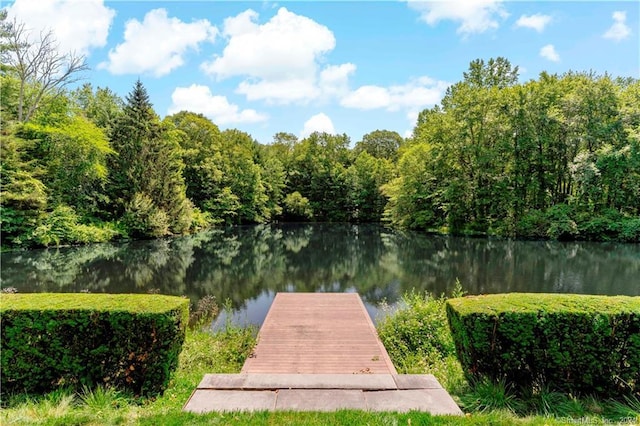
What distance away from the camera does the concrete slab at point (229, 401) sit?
3359 millimetres

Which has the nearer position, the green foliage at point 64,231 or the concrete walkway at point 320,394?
the concrete walkway at point 320,394

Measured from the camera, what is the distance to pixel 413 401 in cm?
352

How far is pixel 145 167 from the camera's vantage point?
1019 inches

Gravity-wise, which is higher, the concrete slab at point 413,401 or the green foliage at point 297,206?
the green foliage at point 297,206

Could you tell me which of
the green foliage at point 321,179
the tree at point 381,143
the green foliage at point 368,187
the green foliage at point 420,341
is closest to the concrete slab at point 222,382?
the green foliage at point 420,341

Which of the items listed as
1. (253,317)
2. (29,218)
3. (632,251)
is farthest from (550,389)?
(29,218)

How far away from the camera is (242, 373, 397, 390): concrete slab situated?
3812 millimetres

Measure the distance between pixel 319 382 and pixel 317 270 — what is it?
11.3 m

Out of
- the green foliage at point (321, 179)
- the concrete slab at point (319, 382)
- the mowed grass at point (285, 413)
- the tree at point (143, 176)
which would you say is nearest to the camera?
the mowed grass at point (285, 413)

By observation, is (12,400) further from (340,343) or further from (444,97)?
(444,97)

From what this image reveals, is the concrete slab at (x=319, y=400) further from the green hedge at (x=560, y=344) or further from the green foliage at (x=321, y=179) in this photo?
the green foliage at (x=321, y=179)

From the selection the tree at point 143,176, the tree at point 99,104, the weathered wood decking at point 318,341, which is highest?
the tree at point 99,104

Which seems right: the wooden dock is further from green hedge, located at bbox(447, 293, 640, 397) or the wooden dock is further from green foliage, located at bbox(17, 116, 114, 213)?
green foliage, located at bbox(17, 116, 114, 213)

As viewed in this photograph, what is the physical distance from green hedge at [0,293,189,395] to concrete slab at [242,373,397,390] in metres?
1.11
